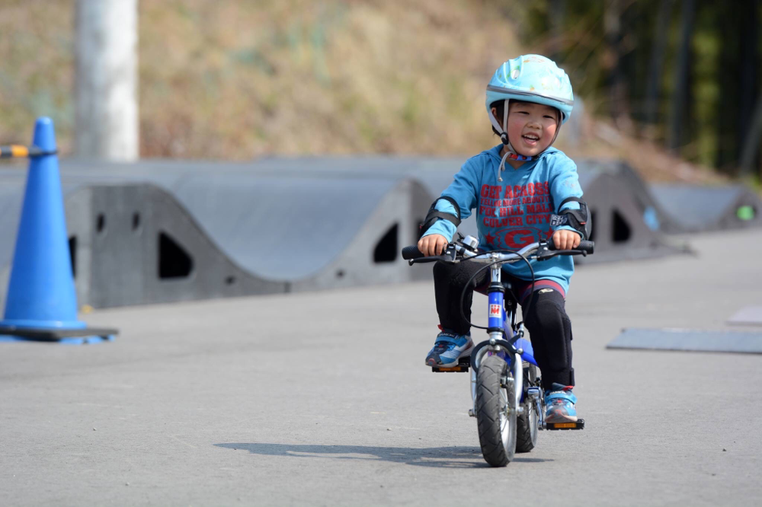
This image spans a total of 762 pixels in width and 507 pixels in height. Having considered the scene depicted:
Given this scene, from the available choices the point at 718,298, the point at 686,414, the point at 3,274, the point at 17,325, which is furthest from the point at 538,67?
the point at 718,298

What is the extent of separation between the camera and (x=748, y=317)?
10.4 meters

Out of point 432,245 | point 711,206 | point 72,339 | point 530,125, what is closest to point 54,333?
point 72,339

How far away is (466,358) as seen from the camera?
5.13 metres

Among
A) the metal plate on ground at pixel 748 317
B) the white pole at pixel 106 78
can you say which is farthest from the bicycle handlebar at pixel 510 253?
the white pole at pixel 106 78

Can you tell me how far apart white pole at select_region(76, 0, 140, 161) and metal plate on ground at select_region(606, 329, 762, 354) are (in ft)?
28.9

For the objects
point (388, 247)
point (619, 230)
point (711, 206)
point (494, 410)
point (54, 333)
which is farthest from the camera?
point (711, 206)

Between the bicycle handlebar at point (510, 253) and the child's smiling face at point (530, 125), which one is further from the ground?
the child's smiling face at point (530, 125)

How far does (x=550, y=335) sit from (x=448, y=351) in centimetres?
44

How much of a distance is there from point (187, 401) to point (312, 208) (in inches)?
292

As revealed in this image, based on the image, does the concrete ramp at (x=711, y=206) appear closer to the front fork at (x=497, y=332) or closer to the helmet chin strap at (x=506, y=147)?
the helmet chin strap at (x=506, y=147)

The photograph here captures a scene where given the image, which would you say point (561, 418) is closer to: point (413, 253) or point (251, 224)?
point (413, 253)

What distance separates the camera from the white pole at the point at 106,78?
1556 cm

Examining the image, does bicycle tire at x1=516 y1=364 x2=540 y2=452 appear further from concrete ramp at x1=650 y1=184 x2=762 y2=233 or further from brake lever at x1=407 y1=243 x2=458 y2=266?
concrete ramp at x1=650 y1=184 x2=762 y2=233

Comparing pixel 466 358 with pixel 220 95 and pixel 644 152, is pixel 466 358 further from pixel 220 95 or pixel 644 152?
pixel 644 152
